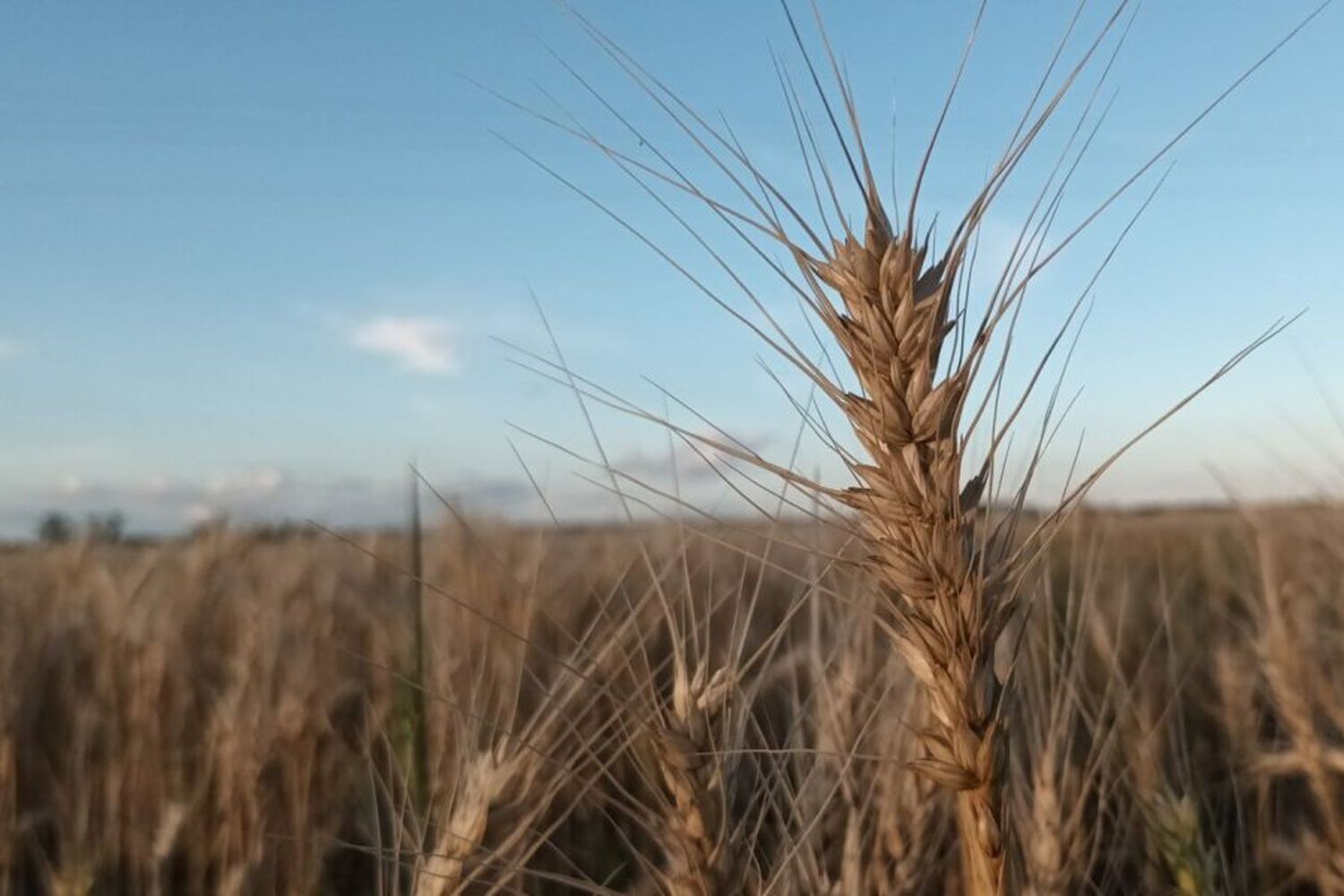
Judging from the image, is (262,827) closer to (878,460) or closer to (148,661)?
(148,661)

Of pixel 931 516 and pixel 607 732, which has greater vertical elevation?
pixel 931 516

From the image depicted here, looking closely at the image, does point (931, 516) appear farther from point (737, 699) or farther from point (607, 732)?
A: point (607, 732)

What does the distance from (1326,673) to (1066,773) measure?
57.1 inches

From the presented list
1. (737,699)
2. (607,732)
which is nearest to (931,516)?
(737,699)

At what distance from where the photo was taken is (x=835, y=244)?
0.97 metres

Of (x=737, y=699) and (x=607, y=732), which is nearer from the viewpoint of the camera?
(x=737, y=699)

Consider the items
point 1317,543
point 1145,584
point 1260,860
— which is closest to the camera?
point 1260,860

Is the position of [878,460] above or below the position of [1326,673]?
above

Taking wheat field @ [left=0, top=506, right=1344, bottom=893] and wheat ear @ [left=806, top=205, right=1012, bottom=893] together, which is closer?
wheat ear @ [left=806, top=205, right=1012, bottom=893]

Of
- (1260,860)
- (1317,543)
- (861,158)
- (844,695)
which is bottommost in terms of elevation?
(1260,860)

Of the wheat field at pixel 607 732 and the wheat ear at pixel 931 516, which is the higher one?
the wheat ear at pixel 931 516

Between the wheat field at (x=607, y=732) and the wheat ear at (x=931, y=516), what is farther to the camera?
the wheat field at (x=607, y=732)

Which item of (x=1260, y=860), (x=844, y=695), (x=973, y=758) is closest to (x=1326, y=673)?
(x=1260, y=860)

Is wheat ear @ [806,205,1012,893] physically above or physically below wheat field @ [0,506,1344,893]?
above
